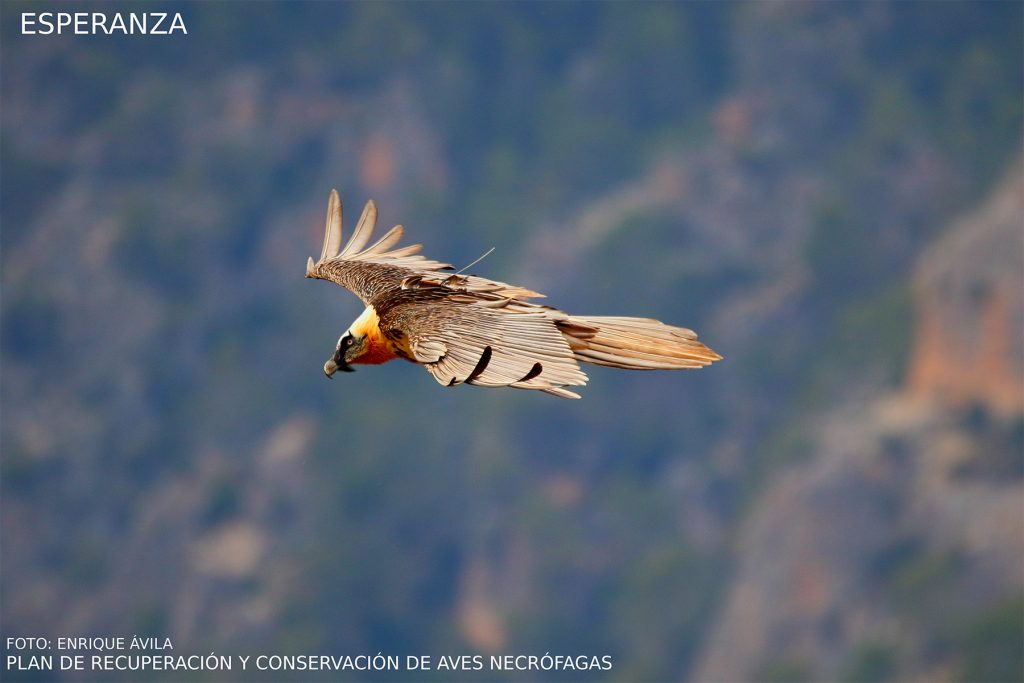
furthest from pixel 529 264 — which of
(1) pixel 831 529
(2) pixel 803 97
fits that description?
(1) pixel 831 529

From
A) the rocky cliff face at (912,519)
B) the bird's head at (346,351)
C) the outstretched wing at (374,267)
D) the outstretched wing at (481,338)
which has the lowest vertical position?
the outstretched wing at (481,338)

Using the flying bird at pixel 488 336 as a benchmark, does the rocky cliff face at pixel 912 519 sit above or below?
above

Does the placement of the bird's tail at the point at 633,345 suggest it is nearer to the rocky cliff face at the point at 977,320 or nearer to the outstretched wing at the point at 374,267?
the outstretched wing at the point at 374,267

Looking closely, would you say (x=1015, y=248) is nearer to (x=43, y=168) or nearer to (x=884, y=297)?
(x=884, y=297)

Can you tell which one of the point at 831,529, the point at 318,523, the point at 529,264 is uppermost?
the point at 529,264

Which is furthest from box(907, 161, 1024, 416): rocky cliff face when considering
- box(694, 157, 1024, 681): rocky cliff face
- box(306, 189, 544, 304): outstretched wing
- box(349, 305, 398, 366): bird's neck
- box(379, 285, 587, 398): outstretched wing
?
box(379, 285, 587, 398): outstretched wing

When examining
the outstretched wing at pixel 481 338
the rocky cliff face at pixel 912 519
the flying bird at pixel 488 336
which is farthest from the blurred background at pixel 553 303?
the outstretched wing at pixel 481 338
